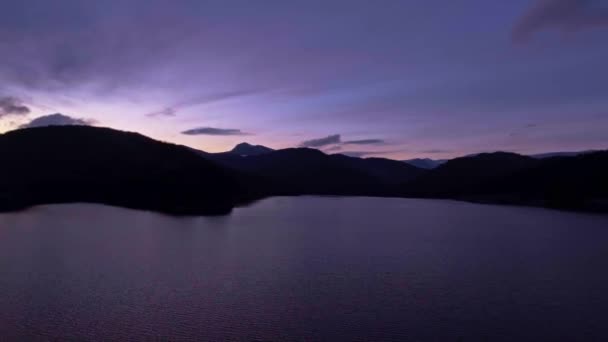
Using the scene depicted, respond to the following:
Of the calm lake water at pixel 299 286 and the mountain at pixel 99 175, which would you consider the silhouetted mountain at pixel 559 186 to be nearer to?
the calm lake water at pixel 299 286

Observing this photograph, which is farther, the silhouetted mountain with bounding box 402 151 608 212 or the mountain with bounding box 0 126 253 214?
the mountain with bounding box 0 126 253 214

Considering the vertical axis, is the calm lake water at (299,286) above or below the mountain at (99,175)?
below

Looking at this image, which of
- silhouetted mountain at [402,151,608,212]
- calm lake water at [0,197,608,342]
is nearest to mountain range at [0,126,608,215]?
silhouetted mountain at [402,151,608,212]

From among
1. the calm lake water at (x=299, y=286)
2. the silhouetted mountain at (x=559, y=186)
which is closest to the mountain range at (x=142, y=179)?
the silhouetted mountain at (x=559, y=186)

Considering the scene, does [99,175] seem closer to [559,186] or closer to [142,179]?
[142,179]

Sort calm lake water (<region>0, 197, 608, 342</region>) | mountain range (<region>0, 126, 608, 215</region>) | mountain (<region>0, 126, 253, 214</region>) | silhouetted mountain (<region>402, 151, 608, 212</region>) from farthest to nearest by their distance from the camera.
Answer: mountain (<region>0, 126, 253, 214</region>), mountain range (<region>0, 126, 608, 215</region>), silhouetted mountain (<region>402, 151, 608, 212</region>), calm lake water (<region>0, 197, 608, 342</region>)

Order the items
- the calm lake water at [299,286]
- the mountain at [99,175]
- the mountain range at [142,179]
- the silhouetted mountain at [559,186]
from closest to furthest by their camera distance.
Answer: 1. the calm lake water at [299,286]
2. the silhouetted mountain at [559,186]
3. the mountain range at [142,179]
4. the mountain at [99,175]

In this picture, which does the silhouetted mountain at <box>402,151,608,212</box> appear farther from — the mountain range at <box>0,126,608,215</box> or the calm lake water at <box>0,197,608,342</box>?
the calm lake water at <box>0,197,608,342</box>

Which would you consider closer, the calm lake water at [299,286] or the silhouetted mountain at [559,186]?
the calm lake water at [299,286]

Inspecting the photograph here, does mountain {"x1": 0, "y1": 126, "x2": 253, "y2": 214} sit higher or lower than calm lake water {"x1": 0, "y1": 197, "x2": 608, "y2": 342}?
higher
